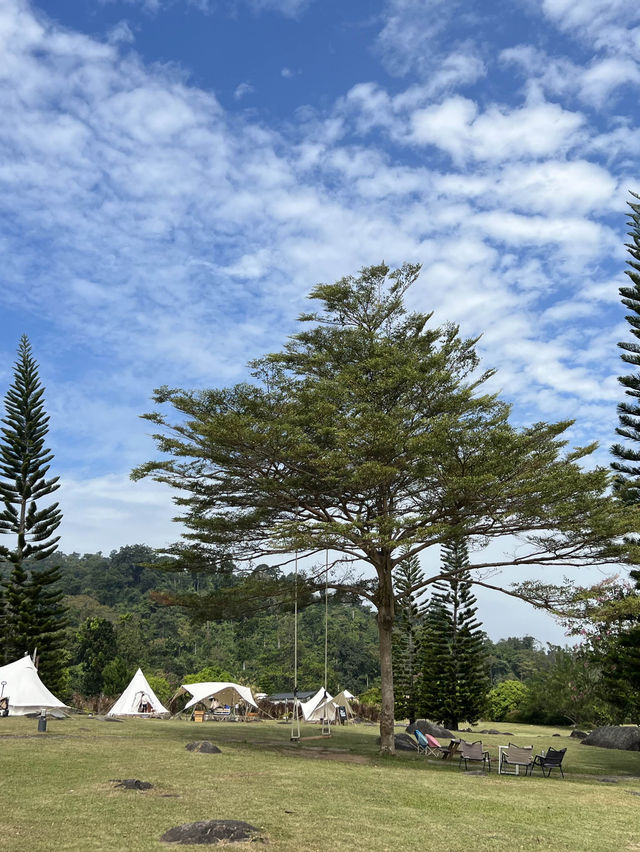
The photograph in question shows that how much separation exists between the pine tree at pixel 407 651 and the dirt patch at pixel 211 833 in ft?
68.5

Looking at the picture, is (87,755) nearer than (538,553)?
Yes

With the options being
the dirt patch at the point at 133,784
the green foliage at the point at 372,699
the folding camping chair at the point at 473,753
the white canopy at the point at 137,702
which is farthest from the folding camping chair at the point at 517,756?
the green foliage at the point at 372,699

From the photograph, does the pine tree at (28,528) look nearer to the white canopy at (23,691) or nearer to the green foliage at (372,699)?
the white canopy at (23,691)

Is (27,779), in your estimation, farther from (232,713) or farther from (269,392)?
(232,713)

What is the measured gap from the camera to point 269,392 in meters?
14.1

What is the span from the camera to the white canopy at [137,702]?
25562 millimetres

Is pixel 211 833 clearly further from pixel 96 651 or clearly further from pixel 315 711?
pixel 96 651

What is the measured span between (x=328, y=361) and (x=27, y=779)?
379 inches

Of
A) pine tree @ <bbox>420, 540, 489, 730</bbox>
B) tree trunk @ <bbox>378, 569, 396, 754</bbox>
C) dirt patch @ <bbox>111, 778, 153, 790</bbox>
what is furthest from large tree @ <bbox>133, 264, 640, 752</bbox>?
pine tree @ <bbox>420, 540, 489, 730</bbox>

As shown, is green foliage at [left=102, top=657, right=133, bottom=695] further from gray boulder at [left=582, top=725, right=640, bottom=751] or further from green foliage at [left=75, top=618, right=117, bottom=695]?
gray boulder at [left=582, top=725, right=640, bottom=751]

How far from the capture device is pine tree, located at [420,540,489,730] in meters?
24.7

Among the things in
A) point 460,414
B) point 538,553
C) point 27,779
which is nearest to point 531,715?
point 538,553

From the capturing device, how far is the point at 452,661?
24828mm

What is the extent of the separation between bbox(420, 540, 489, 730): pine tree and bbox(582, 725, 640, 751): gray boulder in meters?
5.30
